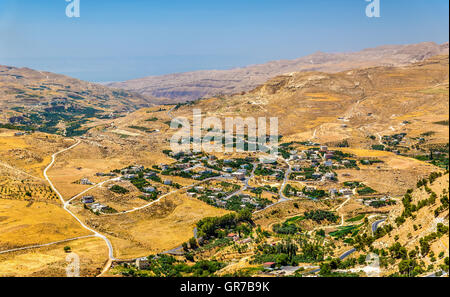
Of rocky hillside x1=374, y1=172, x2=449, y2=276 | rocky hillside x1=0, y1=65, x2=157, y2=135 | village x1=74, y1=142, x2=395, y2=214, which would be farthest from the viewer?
rocky hillside x1=0, y1=65, x2=157, y2=135

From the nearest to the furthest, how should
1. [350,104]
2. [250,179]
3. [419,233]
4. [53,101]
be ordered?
1. [419,233]
2. [250,179]
3. [350,104]
4. [53,101]

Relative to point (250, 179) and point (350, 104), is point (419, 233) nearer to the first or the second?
point (250, 179)

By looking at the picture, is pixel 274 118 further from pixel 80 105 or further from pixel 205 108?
pixel 80 105

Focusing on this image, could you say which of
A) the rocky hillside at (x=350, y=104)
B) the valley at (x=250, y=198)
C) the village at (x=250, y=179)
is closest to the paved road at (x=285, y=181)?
the village at (x=250, y=179)

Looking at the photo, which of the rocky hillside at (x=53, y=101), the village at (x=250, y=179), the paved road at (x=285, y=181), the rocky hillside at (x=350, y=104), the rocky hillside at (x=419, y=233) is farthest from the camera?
the rocky hillside at (x=53, y=101)

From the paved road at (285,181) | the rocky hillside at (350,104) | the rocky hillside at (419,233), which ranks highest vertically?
the rocky hillside at (350,104)

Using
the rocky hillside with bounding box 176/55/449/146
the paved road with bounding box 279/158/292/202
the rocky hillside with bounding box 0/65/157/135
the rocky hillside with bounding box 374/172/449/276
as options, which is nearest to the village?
the paved road with bounding box 279/158/292/202

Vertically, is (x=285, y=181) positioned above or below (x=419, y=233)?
below

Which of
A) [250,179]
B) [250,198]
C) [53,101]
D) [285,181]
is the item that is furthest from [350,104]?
[53,101]

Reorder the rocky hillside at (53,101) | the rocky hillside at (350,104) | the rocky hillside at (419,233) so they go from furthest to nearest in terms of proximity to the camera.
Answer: the rocky hillside at (53,101) → the rocky hillside at (350,104) → the rocky hillside at (419,233)

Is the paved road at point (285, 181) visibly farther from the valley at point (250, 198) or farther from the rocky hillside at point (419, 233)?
the rocky hillside at point (419, 233)

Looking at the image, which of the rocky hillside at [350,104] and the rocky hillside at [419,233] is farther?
the rocky hillside at [350,104]

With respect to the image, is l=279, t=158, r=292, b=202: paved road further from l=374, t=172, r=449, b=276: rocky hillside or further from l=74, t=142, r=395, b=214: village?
l=374, t=172, r=449, b=276: rocky hillside
